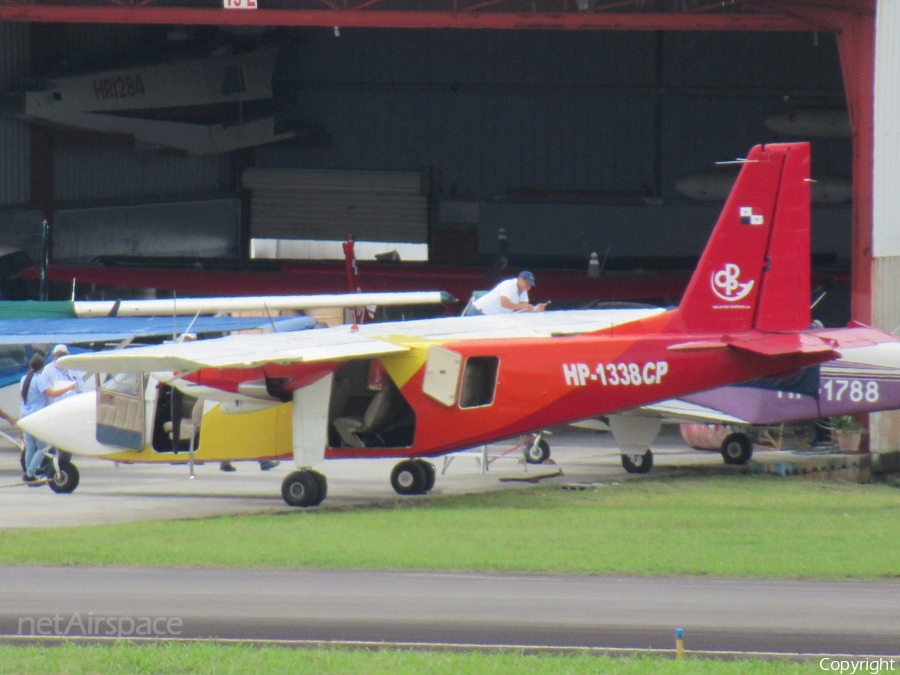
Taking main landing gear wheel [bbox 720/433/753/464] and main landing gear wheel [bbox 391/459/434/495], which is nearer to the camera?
main landing gear wheel [bbox 391/459/434/495]

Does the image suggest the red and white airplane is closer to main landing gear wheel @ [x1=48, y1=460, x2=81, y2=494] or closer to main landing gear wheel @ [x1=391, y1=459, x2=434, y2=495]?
main landing gear wheel @ [x1=391, y1=459, x2=434, y2=495]

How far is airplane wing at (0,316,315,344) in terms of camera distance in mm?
19953

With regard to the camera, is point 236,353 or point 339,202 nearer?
point 236,353

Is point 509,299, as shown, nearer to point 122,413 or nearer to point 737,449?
point 737,449

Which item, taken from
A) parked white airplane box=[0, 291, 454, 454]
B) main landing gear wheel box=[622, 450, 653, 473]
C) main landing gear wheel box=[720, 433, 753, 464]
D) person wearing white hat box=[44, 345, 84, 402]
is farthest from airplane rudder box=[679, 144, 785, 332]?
person wearing white hat box=[44, 345, 84, 402]

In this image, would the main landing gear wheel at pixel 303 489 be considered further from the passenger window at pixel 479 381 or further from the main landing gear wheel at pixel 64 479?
the main landing gear wheel at pixel 64 479

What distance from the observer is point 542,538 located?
1230cm

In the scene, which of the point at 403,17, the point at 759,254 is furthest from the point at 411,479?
the point at 403,17

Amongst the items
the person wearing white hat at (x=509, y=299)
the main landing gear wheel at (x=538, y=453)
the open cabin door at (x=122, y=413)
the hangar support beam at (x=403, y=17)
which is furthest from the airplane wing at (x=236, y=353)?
the hangar support beam at (x=403, y=17)

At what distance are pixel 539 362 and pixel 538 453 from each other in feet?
17.0

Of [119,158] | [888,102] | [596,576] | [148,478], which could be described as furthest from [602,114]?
[596,576]

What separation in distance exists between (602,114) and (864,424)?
20483 millimetres

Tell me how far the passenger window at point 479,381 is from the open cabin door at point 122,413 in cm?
416

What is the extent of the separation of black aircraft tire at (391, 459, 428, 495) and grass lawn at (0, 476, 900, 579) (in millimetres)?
686
